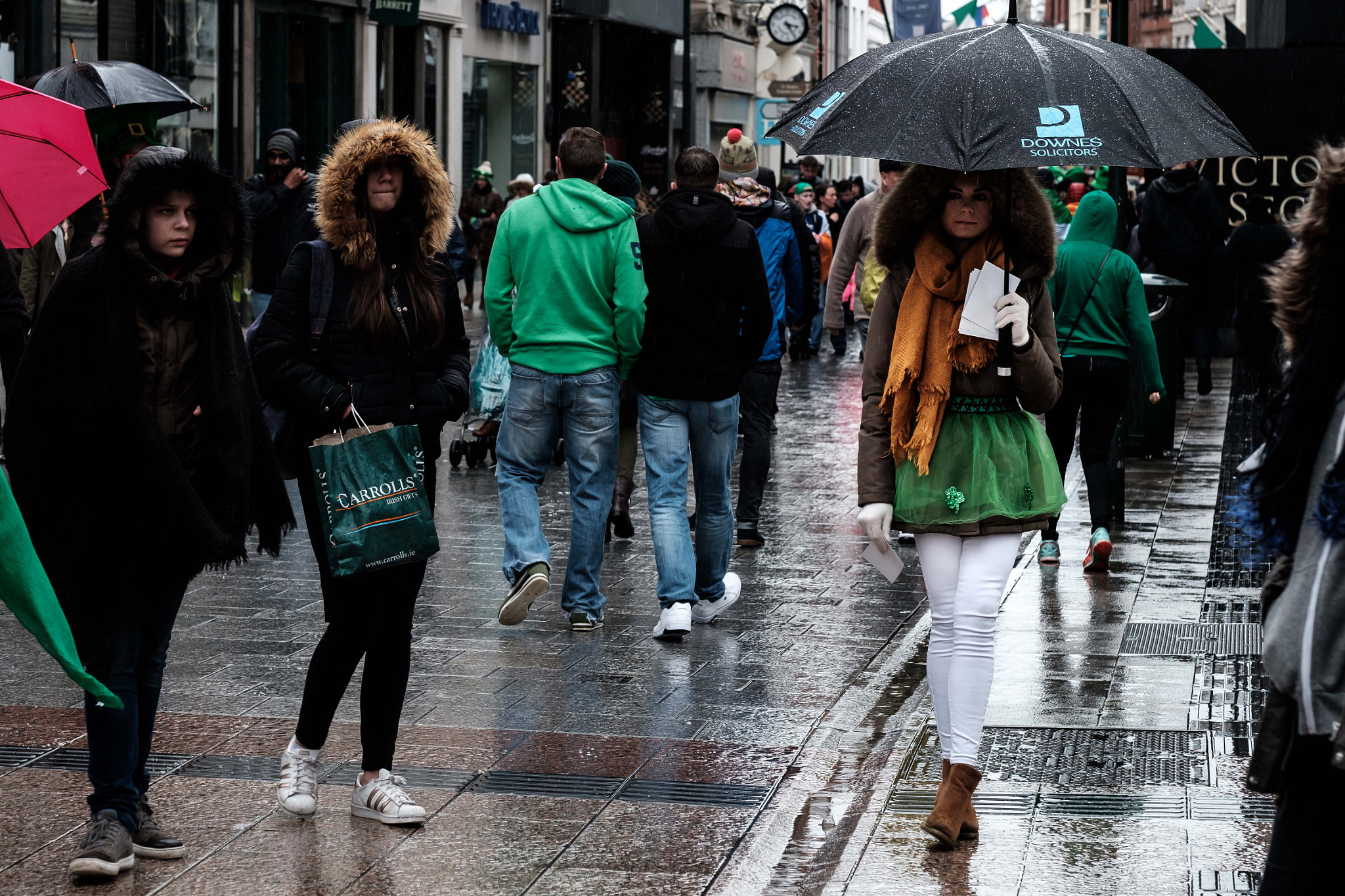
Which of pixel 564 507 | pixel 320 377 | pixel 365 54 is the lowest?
pixel 564 507

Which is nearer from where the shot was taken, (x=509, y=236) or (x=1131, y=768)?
(x=1131, y=768)

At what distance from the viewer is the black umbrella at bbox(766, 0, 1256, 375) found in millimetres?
5129

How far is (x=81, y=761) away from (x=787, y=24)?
142 feet

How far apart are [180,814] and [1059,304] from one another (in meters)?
5.61

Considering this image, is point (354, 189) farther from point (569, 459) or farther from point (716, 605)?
point (716, 605)

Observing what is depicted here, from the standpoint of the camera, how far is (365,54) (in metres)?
28.3

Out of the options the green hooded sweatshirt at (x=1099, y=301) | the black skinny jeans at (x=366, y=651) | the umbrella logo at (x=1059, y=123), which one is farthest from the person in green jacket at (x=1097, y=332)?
the black skinny jeans at (x=366, y=651)

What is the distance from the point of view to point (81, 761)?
5824mm

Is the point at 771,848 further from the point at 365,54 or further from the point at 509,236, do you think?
the point at 365,54

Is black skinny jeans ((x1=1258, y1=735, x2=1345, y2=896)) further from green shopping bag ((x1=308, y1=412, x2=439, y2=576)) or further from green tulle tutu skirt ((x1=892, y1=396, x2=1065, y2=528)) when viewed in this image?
green shopping bag ((x1=308, y1=412, x2=439, y2=576))

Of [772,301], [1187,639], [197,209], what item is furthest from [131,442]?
[772,301]

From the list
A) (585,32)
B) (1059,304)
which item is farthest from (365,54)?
(1059,304)

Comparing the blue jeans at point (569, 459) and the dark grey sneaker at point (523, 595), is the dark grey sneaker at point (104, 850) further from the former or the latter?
the blue jeans at point (569, 459)

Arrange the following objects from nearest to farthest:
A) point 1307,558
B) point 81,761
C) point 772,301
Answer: point 1307,558 < point 81,761 < point 772,301
